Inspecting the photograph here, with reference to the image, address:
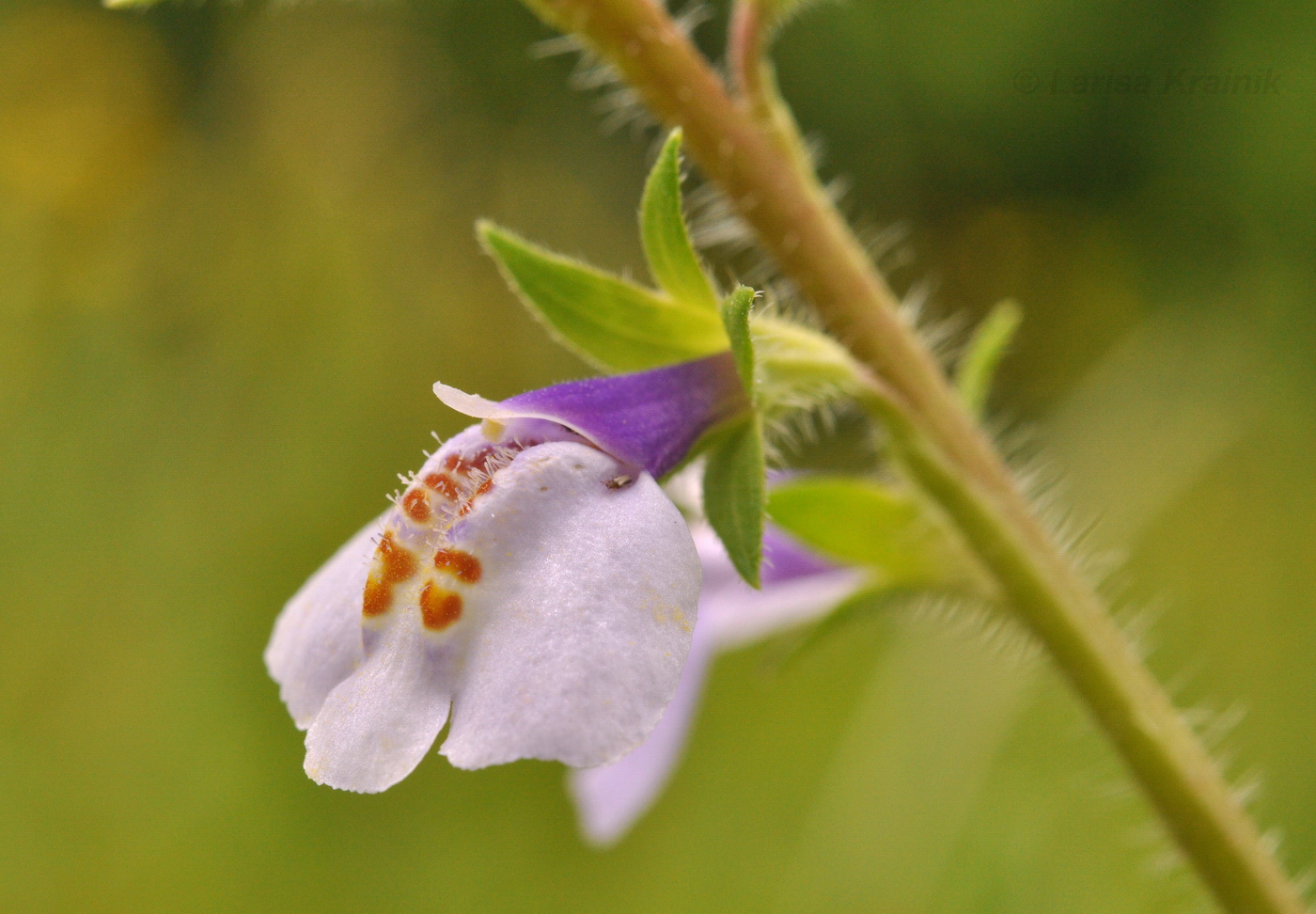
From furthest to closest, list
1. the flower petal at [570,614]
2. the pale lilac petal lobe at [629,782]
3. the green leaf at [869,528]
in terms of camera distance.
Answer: the pale lilac petal lobe at [629,782] < the green leaf at [869,528] < the flower petal at [570,614]

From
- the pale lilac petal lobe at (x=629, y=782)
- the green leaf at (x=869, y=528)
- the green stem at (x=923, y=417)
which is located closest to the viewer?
the green stem at (x=923, y=417)

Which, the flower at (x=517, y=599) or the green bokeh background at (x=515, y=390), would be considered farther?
the green bokeh background at (x=515, y=390)

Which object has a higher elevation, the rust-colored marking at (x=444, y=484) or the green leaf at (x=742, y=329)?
the rust-colored marking at (x=444, y=484)

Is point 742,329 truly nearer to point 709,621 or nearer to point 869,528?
point 869,528

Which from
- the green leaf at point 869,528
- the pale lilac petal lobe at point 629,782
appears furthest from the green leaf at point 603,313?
the pale lilac petal lobe at point 629,782

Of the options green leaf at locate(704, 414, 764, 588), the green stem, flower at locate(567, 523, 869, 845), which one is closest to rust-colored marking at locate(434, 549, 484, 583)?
green leaf at locate(704, 414, 764, 588)

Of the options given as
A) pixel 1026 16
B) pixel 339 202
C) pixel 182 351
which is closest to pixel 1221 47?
pixel 1026 16

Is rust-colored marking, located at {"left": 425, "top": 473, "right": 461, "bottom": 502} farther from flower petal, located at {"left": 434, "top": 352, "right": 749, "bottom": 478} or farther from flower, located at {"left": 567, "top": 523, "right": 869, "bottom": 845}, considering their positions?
flower, located at {"left": 567, "top": 523, "right": 869, "bottom": 845}

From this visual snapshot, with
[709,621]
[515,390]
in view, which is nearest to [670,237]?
[709,621]

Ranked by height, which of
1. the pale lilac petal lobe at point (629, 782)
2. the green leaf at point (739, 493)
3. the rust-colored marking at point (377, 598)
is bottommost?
the pale lilac petal lobe at point (629, 782)

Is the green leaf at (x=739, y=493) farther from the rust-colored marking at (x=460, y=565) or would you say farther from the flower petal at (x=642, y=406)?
the rust-colored marking at (x=460, y=565)
